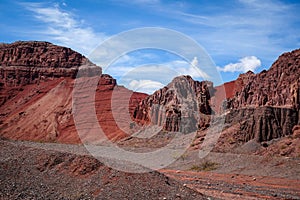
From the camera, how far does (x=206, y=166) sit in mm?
36750

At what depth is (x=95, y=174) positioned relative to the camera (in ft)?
60.0

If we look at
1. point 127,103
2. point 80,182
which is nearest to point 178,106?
point 127,103

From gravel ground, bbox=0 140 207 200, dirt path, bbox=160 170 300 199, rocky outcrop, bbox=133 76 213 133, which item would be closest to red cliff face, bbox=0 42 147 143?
rocky outcrop, bbox=133 76 213 133

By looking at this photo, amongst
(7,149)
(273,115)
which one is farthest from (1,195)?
(273,115)

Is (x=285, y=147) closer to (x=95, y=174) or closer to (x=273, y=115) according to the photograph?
(x=273, y=115)

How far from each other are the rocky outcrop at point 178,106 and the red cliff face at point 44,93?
18.8 ft

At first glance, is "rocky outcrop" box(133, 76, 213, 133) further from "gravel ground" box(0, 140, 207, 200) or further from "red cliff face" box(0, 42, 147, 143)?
"gravel ground" box(0, 140, 207, 200)

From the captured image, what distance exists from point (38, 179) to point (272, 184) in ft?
54.2

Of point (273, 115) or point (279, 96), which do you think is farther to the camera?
point (279, 96)

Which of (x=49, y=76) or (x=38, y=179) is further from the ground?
(x=49, y=76)

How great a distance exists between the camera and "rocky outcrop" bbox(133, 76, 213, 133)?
2227 inches

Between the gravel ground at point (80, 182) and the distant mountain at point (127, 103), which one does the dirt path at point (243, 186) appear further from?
the distant mountain at point (127, 103)

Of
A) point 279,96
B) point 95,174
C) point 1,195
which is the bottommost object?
point 1,195

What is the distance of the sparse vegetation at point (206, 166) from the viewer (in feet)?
118
